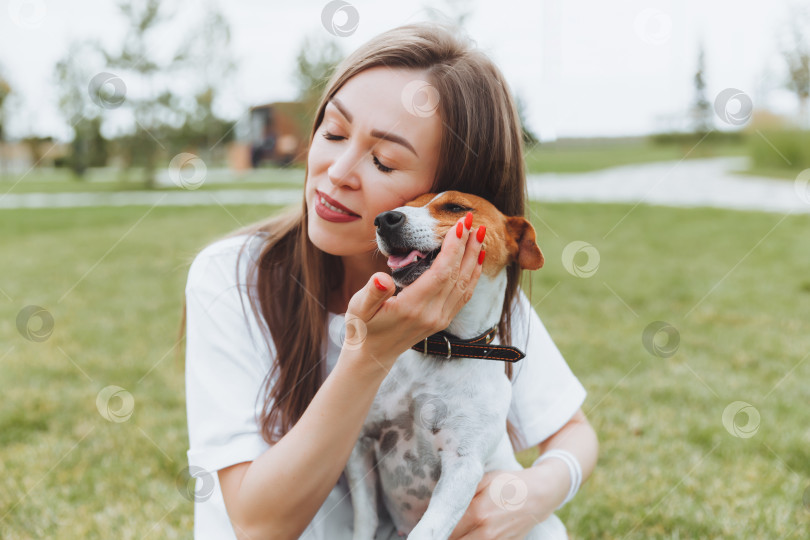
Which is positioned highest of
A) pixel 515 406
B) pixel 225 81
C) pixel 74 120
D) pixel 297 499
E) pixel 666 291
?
pixel 297 499

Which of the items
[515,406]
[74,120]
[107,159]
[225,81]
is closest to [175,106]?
[225,81]

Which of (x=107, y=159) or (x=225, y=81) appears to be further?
(x=107, y=159)

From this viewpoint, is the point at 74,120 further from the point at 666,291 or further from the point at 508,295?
the point at 508,295

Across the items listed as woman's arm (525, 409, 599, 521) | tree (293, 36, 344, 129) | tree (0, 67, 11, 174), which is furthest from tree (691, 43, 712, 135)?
tree (0, 67, 11, 174)

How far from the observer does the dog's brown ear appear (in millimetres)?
1942

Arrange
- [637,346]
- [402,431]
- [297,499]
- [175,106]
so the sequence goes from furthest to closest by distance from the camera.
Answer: [175,106], [637,346], [402,431], [297,499]

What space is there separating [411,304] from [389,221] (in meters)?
0.22

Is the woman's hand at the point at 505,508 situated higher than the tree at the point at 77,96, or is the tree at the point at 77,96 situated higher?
the woman's hand at the point at 505,508

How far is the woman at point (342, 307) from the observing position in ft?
5.60

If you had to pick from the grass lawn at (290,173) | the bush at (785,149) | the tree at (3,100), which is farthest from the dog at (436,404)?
the tree at (3,100)

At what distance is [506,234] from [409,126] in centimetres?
41

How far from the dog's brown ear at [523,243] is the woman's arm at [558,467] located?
0.65m

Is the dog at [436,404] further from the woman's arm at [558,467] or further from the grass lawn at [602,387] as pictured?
the grass lawn at [602,387]

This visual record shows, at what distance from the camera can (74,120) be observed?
2453 cm
